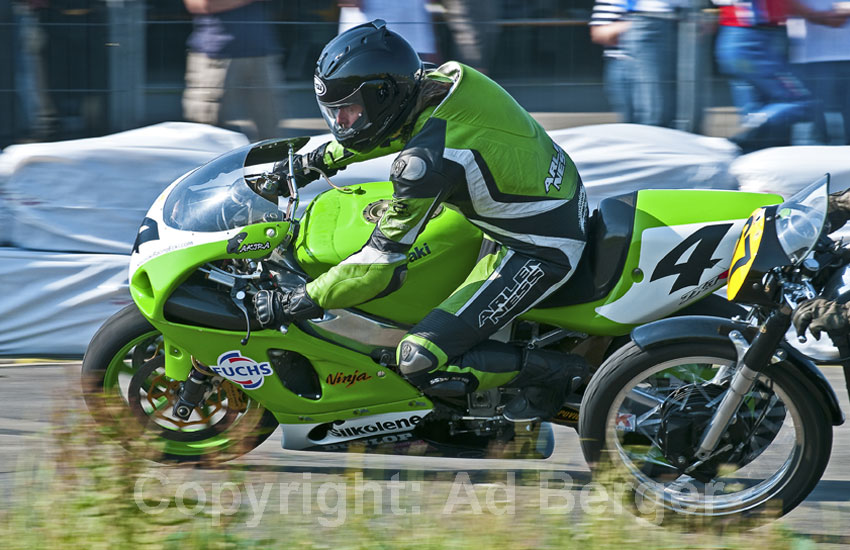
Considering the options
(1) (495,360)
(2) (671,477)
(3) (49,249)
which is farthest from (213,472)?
(3) (49,249)

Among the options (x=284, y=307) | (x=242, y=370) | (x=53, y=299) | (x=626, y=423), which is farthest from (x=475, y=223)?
(x=53, y=299)

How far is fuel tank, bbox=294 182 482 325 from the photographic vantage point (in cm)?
412

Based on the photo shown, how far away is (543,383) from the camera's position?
162 inches

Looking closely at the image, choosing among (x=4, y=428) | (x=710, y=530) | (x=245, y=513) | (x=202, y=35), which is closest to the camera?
(x=245, y=513)

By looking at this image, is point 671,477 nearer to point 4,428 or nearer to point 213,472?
point 213,472

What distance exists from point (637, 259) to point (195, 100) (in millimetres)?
3207

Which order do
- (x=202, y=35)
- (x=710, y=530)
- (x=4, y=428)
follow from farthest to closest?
(x=202, y=35) → (x=4, y=428) → (x=710, y=530)

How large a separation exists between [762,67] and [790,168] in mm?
588

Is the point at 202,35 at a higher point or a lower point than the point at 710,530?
higher

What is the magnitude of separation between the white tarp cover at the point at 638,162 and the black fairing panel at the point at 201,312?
218 centimetres

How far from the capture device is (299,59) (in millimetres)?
6312

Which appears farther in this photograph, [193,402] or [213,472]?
[193,402]

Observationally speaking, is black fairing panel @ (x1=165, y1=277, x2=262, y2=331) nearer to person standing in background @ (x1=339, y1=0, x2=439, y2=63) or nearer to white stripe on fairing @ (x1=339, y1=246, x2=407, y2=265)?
white stripe on fairing @ (x1=339, y1=246, x2=407, y2=265)

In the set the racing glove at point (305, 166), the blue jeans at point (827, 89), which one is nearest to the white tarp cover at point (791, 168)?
the blue jeans at point (827, 89)
